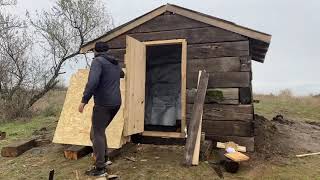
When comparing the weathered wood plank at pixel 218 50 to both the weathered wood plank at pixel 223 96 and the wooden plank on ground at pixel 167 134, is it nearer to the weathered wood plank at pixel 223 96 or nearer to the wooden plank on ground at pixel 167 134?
the weathered wood plank at pixel 223 96

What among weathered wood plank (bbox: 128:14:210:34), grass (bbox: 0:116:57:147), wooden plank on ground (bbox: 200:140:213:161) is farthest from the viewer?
grass (bbox: 0:116:57:147)

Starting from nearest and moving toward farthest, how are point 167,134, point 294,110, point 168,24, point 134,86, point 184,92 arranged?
point 134,86 < point 184,92 < point 167,134 < point 168,24 < point 294,110

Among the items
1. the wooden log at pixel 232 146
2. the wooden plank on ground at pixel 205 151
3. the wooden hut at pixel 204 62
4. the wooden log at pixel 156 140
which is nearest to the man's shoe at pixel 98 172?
the wooden hut at pixel 204 62

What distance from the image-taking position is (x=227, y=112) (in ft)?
28.0

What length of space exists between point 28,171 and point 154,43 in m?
4.12

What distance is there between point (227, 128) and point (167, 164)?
6.22 ft

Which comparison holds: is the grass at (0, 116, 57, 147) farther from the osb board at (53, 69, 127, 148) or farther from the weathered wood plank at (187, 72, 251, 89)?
the weathered wood plank at (187, 72, 251, 89)

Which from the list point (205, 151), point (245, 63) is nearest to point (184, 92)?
point (245, 63)

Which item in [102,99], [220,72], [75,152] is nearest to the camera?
[102,99]

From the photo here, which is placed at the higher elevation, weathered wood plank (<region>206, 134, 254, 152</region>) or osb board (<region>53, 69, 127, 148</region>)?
osb board (<region>53, 69, 127, 148</region>)

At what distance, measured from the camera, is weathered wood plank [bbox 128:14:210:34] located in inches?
354

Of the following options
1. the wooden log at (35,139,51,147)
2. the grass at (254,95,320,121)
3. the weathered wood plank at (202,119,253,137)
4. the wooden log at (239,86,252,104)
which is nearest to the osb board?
the wooden log at (35,139,51,147)

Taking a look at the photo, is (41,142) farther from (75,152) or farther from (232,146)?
(232,146)

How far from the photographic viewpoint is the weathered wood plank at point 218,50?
8484mm
